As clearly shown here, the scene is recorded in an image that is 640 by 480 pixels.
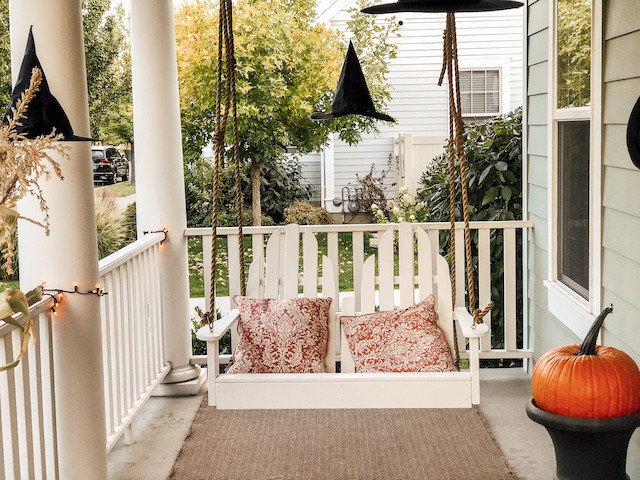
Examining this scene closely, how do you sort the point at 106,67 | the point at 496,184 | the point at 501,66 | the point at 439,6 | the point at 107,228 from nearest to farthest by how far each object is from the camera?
1. the point at 439,6
2. the point at 496,184
3. the point at 107,228
4. the point at 106,67
5. the point at 501,66

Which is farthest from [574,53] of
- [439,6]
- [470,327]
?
[439,6]

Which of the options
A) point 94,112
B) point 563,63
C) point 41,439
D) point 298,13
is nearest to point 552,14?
point 563,63

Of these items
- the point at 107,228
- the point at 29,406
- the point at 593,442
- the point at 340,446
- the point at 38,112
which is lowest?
the point at 340,446

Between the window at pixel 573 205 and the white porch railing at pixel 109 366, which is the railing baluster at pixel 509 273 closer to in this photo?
the window at pixel 573 205

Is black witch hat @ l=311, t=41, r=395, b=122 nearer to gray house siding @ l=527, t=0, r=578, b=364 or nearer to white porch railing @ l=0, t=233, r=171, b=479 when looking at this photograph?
white porch railing @ l=0, t=233, r=171, b=479

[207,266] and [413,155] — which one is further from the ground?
[413,155]

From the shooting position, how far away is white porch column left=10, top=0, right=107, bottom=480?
2.93 meters

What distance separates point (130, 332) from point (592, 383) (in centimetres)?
220

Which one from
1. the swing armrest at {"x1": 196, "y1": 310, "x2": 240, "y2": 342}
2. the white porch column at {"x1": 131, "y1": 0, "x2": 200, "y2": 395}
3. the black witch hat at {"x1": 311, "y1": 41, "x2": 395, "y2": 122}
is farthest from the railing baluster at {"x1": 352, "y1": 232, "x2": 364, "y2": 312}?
the black witch hat at {"x1": 311, "y1": 41, "x2": 395, "y2": 122}

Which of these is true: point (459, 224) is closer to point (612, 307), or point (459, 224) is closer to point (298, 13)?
point (612, 307)

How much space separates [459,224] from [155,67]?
6.32 feet

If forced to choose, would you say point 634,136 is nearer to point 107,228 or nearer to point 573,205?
point 573,205

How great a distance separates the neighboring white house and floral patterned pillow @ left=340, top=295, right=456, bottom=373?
26.1 ft

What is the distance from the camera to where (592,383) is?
312 centimetres
